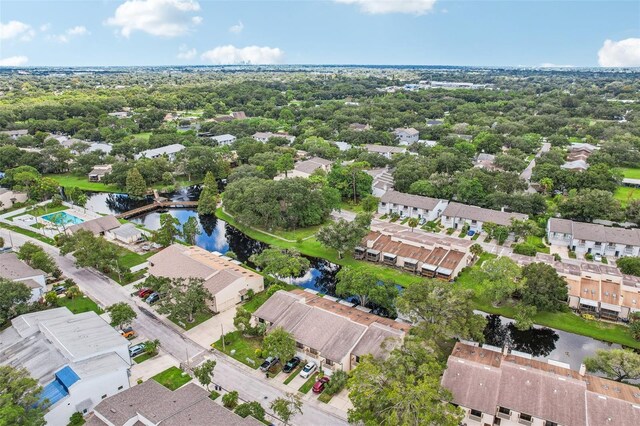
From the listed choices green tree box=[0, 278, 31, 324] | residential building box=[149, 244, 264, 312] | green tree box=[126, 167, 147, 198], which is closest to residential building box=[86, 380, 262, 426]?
residential building box=[149, 244, 264, 312]

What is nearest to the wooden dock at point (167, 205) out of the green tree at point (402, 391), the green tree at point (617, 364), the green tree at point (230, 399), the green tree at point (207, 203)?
the green tree at point (207, 203)

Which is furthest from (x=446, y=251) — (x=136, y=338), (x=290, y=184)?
(x=136, y=338)

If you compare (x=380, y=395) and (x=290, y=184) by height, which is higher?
(x=290, y=184)

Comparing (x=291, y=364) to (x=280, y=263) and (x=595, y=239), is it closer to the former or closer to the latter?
(x=280, y=263)

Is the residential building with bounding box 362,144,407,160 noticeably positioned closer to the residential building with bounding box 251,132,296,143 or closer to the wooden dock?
the residential building with bounding box 251,132,296,143

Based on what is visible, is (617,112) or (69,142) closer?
(69,142)

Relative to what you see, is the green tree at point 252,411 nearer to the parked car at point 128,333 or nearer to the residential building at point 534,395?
the residential building at point 534,395

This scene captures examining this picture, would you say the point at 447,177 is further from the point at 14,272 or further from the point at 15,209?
the point at 15,209
